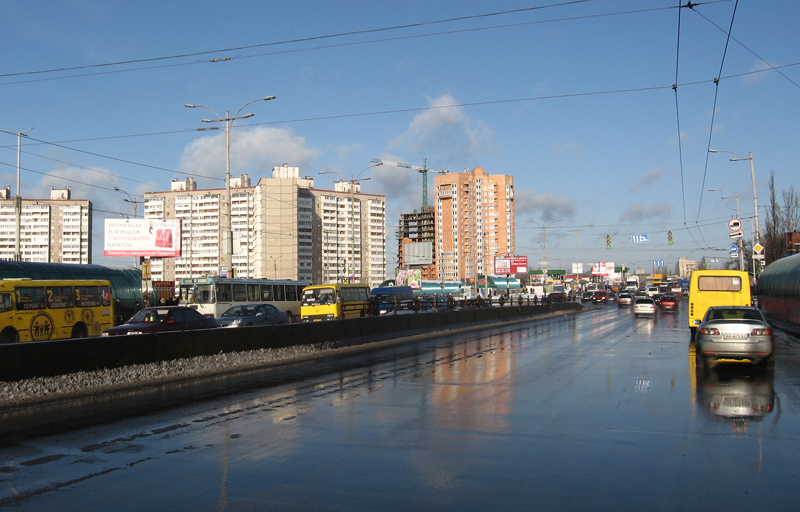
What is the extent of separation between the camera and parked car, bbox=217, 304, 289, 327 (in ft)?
90.8

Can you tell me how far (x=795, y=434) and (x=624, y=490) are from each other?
3.94 m

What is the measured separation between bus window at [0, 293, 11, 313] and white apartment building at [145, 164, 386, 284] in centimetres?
10420

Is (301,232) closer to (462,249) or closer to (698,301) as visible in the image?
(462,249)

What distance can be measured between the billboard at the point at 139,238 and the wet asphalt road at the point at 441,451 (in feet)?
142

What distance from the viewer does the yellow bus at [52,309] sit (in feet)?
72.5

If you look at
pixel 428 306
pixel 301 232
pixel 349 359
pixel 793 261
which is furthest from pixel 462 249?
pixel 349 359

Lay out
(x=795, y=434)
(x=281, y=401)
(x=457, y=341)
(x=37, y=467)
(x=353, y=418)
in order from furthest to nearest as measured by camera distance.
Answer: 1. (x=457, y=341)
2. (x=281, y=401)
3. (x=353, y=418)
4. (x=795, y=434)
5. (x=37, y=467)

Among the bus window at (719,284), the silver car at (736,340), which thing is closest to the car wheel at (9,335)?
the silver car at (736,340)

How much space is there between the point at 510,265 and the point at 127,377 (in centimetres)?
9156

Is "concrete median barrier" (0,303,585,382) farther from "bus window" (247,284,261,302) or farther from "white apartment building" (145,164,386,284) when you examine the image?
"white apartment building" (145,164,386,284)

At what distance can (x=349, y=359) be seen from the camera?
20375mm

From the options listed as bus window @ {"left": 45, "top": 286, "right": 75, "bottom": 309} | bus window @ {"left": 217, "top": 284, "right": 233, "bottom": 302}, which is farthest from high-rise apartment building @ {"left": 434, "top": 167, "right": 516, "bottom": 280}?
bus window @ {"left": 45, "top": 286, "right": 75, "bottom": 309}

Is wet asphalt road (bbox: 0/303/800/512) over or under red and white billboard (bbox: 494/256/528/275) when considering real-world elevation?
under

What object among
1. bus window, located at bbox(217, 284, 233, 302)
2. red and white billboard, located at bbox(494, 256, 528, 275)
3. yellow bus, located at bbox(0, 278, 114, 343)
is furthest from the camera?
red and white billboard, located at bbox(494, 256, 528, 275)
